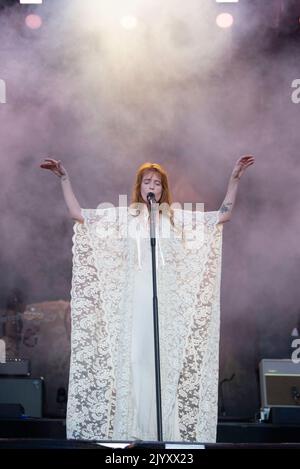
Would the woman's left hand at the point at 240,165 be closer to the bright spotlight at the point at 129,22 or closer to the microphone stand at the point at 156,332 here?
the microphone stand at the point at 156,332

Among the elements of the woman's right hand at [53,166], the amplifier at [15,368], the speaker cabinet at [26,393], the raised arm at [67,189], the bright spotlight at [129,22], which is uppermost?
the bright spotlight at [129,22]

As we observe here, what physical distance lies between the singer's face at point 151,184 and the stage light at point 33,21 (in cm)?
291

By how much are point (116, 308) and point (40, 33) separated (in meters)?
3.48

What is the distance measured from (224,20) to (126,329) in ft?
12.4

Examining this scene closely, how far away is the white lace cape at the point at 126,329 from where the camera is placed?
4953 millimetres

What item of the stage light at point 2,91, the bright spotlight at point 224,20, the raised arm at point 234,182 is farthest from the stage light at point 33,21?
the raised arm at point 234,182

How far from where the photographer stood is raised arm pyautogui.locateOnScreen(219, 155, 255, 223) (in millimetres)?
5098

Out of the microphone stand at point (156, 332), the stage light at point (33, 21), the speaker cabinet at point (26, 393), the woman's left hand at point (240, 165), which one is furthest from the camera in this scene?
the stage light at point (33, 21)

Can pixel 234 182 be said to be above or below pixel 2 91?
below

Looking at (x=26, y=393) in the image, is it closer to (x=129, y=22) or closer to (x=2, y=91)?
(x=2, y=91)

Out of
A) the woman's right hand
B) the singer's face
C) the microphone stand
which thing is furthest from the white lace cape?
the microphone stand

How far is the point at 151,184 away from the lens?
517 cm

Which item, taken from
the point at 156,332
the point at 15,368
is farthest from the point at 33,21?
the point at 156,332

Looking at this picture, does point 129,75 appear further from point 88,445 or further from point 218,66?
point 88,445
